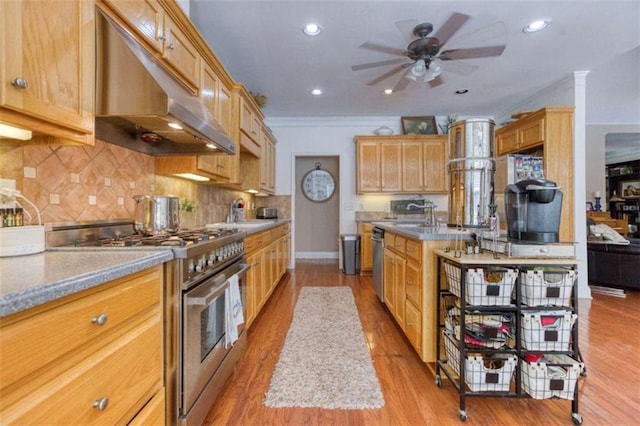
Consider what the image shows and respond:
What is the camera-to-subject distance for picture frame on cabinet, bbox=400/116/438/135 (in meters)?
5.19

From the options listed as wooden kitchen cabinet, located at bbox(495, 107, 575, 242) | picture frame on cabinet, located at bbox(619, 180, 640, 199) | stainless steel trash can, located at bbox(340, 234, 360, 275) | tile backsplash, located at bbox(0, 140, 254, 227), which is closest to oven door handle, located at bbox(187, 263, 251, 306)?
tile backsplash, located at bbox(0, 140, 254, 227)

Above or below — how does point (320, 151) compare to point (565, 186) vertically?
above

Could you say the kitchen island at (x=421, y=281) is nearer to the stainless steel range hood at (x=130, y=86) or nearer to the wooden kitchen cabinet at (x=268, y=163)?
the stainless steel range hood at (x=130, y=86)

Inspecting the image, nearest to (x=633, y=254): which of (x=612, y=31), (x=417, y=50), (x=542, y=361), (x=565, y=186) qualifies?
(x=565, y=186)

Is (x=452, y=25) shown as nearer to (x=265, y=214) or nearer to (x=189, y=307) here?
(x=189, y=307)

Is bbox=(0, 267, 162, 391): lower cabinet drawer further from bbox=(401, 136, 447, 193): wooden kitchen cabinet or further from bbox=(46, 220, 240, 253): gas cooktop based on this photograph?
bbox=(401, 136, 447, 193): wooden kitchen cabinet

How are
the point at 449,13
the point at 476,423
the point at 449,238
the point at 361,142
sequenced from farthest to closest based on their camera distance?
the point at 361,142, the point at 449,13, the point at 449,238, the point at 476,423

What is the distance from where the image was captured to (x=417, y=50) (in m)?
2.66

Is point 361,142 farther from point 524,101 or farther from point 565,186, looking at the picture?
point 565,186

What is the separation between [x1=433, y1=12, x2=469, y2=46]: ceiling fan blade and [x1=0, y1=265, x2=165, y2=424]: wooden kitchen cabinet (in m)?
2.49

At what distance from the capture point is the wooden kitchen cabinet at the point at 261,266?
248 cm

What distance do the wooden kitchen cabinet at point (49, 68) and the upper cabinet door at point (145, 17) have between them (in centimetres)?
21

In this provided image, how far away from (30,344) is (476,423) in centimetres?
185

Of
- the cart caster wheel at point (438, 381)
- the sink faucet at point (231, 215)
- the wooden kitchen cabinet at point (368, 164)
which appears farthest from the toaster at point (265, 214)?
the cart caster wheel at point (438, 381)
